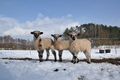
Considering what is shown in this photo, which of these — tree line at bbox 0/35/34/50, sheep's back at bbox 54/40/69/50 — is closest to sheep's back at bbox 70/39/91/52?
sheep's back at bbox 54/40/69/50

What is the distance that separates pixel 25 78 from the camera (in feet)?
15.0

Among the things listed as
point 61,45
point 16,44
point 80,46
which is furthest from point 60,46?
point 16,44

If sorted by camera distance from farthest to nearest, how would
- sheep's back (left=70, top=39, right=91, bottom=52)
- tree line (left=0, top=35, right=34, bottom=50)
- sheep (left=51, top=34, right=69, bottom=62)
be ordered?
Result: 1. tree line (left=0, top=35, right=34, bottom=50)
2. sheep (left=51, top=34, right=69, bottom=62)
3. sheep's back (left=70, top=39, right=91, bottom=52)

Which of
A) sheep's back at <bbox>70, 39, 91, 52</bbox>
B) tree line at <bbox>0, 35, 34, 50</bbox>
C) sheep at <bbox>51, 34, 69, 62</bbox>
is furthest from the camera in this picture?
tree line at <bbox>0, 35, 34, 50</bbox>

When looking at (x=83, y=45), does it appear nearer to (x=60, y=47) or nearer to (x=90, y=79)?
(x=60, y=47)

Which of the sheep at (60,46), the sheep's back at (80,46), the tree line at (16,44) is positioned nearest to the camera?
the sheep's back at (80,46)

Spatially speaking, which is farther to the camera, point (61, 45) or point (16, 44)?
point (16, 44)

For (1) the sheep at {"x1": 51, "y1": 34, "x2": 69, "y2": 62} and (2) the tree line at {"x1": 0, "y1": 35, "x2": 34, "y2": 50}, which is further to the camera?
(2) the tree line at {"x1": 0, "y1": 35, "x2": 34, "y2": 50}

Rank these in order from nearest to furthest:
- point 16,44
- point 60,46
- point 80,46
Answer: point 80,46, point 60,46, point 16,44

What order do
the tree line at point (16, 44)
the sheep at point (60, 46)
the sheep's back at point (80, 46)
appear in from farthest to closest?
the tree line at point (16, 44)
the sheep at point (60, 46)
the sheep's back at point (80, 46)

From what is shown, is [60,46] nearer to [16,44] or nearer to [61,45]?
[61,45]

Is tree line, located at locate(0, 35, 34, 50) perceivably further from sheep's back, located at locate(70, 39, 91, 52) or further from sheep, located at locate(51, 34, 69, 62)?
sheep's back, located at locate(70, 39, 91, 52)

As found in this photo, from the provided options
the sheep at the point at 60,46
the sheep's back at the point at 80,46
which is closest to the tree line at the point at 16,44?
the sheep at the point at 60,46

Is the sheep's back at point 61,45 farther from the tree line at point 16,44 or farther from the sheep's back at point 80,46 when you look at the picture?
the tree line at point 16,44
